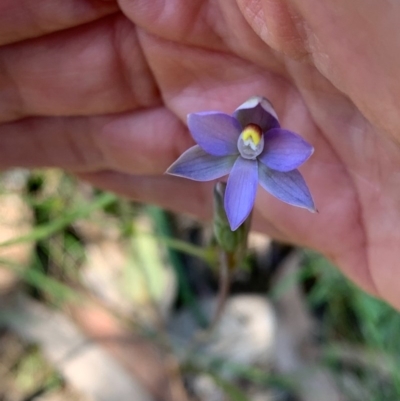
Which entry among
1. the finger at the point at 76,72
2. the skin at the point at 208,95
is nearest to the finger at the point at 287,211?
the skin at the point at 208,95

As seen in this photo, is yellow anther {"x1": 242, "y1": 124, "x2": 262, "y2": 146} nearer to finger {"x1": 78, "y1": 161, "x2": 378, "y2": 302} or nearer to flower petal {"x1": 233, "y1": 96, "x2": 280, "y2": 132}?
flower petal {"x1": 233, "y1": 96, "x2": 280, "y2": 132}

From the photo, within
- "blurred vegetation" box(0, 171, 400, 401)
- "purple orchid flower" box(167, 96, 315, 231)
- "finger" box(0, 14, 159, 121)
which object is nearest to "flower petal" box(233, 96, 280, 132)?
"purple orchid flower" box(167, 96, 315, 231)

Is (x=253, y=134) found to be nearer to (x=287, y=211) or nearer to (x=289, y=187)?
(x=289, y=187)

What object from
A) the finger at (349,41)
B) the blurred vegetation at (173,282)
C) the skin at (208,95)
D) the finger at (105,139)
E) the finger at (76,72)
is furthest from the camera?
the blurred vegetation at (173,282)

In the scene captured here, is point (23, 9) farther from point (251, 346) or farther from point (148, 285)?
point (251, 346)

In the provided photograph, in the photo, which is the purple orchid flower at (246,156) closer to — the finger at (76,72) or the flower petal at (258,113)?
the flower petal at (258,113)

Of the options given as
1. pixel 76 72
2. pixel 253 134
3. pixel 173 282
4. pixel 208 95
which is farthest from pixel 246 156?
pixel 173 282

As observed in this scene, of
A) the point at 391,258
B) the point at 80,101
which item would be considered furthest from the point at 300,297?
the point at 80,101
